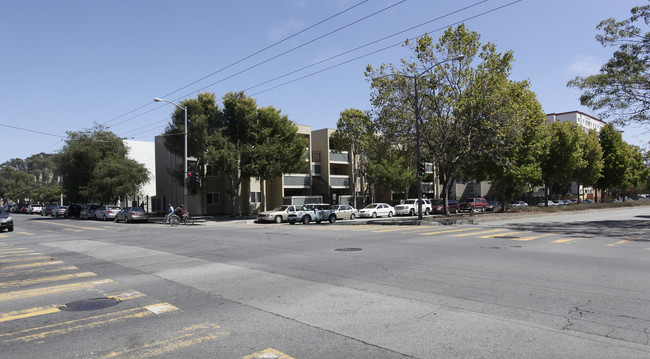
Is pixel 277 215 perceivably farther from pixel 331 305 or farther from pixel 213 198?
pixel 331 305

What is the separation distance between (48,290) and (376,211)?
3388 cm

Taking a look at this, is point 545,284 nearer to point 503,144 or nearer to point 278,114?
point 503,144

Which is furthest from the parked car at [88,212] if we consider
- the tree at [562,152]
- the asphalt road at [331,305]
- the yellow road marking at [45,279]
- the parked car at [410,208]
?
the tree at [562,152]

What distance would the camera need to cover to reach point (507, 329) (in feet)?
17.7

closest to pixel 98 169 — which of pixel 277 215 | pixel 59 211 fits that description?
pixel 59 211

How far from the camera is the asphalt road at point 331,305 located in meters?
4.87

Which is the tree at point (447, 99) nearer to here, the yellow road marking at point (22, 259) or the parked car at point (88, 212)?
the yellow road marking at point (22, 259)

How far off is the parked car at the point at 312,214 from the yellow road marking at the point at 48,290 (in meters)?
23.3

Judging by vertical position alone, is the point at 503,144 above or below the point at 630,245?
above

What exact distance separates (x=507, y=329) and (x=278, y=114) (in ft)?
114

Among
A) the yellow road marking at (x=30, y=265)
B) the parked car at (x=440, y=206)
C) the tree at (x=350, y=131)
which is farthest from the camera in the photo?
the parked car at (x=440, y=206)

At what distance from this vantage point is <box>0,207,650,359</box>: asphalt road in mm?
4871

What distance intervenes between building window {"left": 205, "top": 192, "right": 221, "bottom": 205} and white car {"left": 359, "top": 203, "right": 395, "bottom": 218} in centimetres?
1585

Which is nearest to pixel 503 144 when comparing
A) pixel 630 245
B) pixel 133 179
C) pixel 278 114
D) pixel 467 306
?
pixel 630 245
